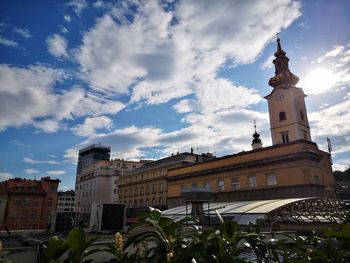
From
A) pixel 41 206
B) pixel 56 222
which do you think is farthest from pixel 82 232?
pixel 41 206

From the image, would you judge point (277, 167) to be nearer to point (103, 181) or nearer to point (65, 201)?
point (103, 181)

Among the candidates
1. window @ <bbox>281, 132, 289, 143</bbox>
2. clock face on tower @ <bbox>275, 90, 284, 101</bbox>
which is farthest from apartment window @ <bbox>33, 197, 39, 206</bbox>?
clock face on tower @ <bbox>275, 90, 284, 101</bbox>

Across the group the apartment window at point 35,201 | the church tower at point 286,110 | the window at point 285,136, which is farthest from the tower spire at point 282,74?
the apartment window at point 35,201

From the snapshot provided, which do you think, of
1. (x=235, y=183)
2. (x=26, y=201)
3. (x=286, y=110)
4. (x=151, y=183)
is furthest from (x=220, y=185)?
(x=26, y=201)

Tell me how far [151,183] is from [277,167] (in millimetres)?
33134

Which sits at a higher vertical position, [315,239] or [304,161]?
[304,161]

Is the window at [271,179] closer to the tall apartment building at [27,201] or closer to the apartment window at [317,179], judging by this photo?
the apartment window at [317,179]

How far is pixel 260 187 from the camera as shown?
3391 cm

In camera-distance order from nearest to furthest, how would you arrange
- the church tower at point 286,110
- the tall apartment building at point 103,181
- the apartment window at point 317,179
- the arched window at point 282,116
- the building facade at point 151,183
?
the apartment window at point 317,179, the church tower at point 286,110, the arched window at point 282,116, the building facade at point 151,183, the tall apartment building at point 103,181

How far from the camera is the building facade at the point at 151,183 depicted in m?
56.2

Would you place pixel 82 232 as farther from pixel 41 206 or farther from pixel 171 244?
pixel 41 206

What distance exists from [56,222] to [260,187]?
23.3m

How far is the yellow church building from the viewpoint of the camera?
31.0 metres

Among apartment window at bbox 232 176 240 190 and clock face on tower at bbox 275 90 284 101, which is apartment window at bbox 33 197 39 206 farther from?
clock face on tower at bbox 275 90 284 101
